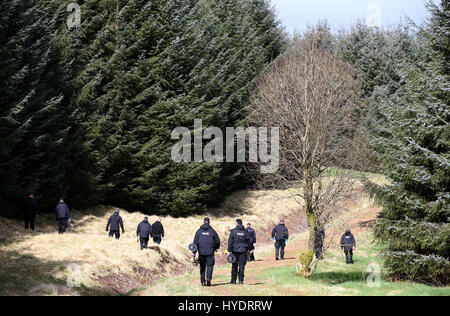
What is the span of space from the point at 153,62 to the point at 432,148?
2016 centimetres

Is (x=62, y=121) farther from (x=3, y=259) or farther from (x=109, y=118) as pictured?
(x=3, y=259)

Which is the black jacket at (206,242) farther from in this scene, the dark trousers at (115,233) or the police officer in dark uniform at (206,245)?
the dark trousers at (115,233)

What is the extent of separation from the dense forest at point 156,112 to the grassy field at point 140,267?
163 cm

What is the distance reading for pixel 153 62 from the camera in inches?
1201

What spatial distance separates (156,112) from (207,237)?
59.1 feet

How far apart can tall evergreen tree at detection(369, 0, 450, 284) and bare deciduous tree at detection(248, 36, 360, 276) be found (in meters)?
2.75

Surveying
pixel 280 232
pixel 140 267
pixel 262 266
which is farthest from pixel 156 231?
pixel 280 232

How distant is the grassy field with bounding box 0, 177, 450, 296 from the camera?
13.3 meters

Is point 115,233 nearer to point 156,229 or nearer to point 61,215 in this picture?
point 156,229

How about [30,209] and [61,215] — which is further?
[61,215]

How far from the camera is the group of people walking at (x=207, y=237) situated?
44.6 feet

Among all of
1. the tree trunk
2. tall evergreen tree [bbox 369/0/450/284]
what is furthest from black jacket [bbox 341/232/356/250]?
tall evergreen tree [bbox 369/0/450/284]

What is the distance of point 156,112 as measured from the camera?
99.0 ft

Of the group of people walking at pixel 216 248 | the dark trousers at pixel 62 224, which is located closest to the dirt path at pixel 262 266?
the group of people walking at pixel 216 248
